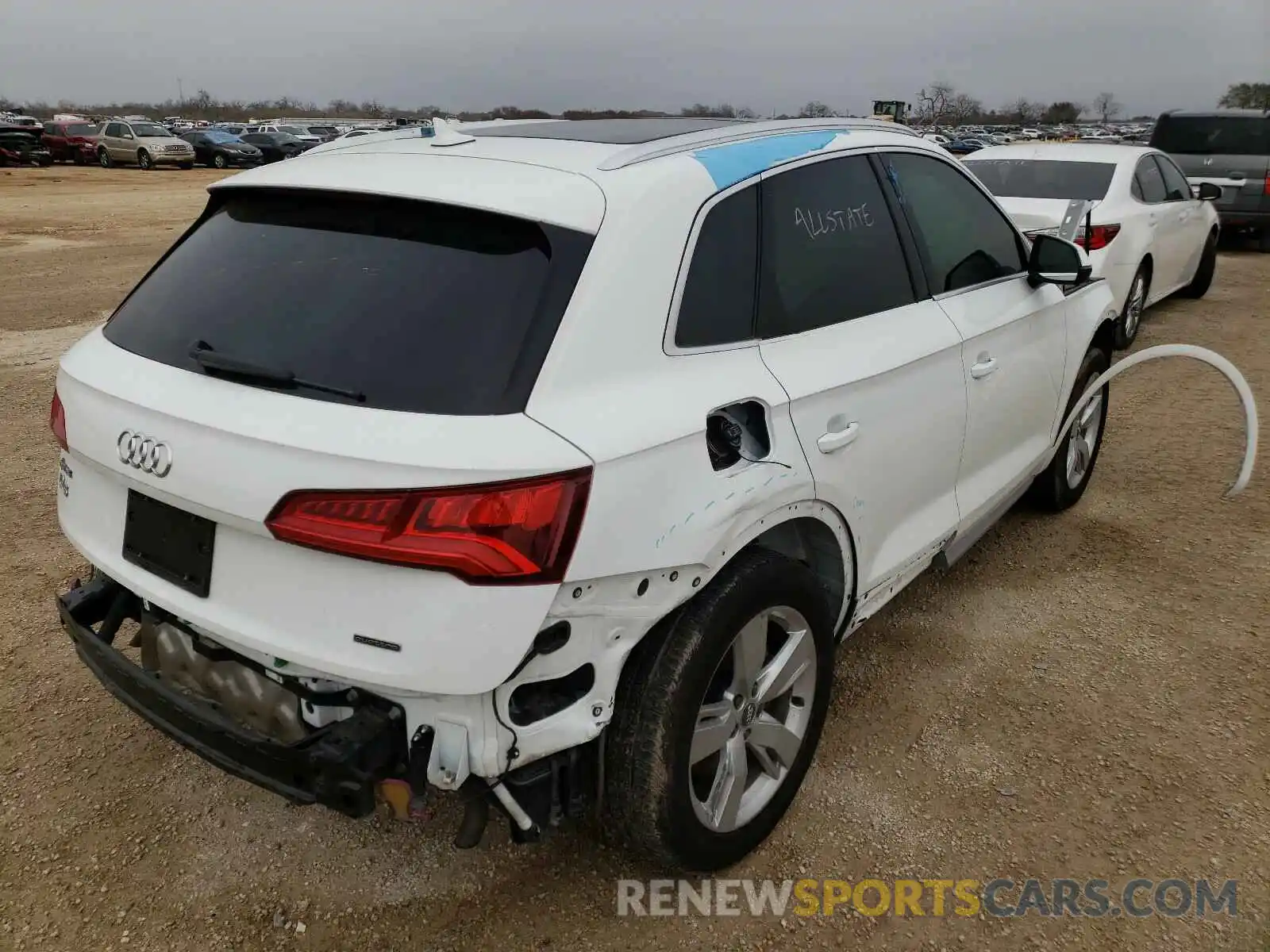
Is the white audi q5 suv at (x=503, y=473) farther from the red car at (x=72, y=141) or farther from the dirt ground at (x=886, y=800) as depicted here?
the red car at (x=72, y=141)

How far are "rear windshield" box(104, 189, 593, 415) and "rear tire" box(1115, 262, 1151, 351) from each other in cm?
718

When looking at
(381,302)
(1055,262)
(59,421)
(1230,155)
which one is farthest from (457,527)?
(1230,155)

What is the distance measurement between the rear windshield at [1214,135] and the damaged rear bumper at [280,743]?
1394 cm

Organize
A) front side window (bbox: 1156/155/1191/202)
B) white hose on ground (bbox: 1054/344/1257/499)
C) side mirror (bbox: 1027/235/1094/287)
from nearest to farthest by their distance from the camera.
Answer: side mirror (bbox: 1027/235/1094/287), white hose on ground (bbox: 1054/344/1257/499), front side window (bbox: 1156/155/1191/202)

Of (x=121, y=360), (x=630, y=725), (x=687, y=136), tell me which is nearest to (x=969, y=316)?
(x=687, y=136)

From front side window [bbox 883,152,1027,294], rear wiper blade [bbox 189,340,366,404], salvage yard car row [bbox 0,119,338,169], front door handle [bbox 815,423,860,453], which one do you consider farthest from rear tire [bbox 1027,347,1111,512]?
salvage yard car row [bbox 0,119,338,169]

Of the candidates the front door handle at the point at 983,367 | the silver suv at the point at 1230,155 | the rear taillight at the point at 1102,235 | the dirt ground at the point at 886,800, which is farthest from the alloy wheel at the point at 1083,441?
the silver suv at the point at 1230,155

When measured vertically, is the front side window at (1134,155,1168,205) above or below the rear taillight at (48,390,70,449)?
above

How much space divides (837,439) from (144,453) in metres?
1.65

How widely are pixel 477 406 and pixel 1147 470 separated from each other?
4731 millimetres

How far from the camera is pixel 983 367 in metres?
3.29

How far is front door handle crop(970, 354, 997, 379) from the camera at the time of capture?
3.23 metres

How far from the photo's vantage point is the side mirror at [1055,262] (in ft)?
12.1

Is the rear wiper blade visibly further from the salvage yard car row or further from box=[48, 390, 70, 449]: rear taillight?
the salvage yard car row
